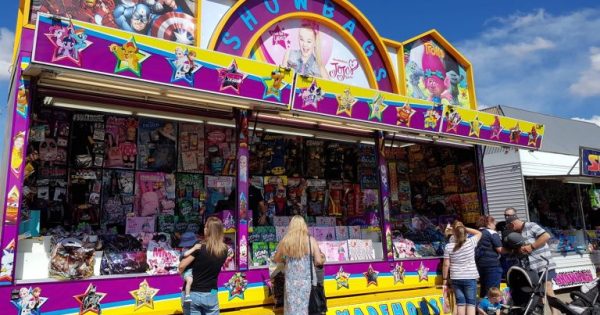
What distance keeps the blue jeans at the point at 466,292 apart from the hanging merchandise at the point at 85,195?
5.22 meters

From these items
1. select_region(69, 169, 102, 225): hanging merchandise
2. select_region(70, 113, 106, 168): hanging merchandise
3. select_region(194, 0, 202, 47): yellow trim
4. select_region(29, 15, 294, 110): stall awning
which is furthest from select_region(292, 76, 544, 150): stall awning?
select_region(69, 169, 102, 225): hanging merchandise

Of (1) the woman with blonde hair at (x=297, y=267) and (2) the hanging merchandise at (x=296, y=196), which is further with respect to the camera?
(2) the hanging merchandise at (x=296, y=196)

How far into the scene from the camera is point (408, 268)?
743 centimetres

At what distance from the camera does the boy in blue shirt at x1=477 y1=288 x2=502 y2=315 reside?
6461mm

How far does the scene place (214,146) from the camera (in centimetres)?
730

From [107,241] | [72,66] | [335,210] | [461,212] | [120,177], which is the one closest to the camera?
[72,66]

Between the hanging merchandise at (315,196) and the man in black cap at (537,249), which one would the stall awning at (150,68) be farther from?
the man in black cap at (537,249)

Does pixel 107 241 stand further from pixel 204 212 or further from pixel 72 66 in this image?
pixel 72 66

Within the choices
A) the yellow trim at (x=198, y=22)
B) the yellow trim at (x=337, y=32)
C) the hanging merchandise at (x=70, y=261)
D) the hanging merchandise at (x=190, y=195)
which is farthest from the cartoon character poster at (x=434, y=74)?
the hanging merchandise at (x=70, y=261)

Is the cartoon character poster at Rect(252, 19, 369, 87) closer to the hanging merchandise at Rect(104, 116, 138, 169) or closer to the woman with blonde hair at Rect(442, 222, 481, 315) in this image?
the hanging merchandise at Rect(104, 116, 138, 169)

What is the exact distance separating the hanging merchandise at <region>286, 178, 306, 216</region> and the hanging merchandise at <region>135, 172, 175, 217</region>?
2.25 metres

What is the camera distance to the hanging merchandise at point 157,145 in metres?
6.75

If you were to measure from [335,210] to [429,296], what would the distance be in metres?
2.47

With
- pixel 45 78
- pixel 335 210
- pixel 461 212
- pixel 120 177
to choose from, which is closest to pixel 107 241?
pixel 120 177
